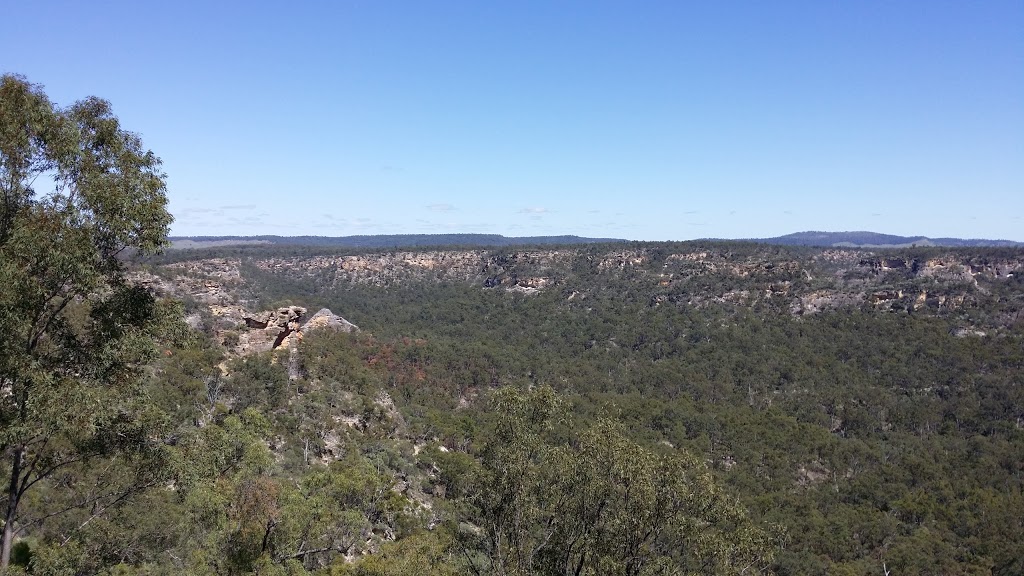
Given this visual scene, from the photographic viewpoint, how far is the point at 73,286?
8.13 m

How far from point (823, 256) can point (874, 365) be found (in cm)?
8794

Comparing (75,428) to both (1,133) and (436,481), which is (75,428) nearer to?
(1,133)

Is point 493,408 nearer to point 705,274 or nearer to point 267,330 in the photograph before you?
point 267,330

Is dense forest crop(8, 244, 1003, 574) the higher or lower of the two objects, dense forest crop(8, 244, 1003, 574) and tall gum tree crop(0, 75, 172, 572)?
the lower

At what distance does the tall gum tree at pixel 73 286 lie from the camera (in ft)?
25.1

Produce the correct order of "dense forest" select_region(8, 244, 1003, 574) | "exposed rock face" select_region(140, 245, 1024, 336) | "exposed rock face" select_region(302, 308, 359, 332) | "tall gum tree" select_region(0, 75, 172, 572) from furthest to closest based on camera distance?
"exposed rock face" select_region(140, 245, 1024, 336) < "exposed rock face" select_region(302, 308, 359, 332) < "dense forest" select_region(8, 244, 1003, 574) < "tall gum tree" select_region(0, 75, 172, 572)

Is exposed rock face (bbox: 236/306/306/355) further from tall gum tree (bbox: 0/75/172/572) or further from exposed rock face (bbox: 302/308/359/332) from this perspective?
tall gum tree (bbox: 0/75/172/572)

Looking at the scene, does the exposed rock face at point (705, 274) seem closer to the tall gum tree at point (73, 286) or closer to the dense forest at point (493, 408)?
the dense forest at point (493, 408)

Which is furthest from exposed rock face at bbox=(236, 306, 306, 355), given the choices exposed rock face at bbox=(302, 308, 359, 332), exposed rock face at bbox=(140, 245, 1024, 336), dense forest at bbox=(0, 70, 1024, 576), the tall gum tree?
the tall gum tree

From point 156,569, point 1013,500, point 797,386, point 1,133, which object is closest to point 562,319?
point 797,386

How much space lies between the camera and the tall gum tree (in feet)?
25.1

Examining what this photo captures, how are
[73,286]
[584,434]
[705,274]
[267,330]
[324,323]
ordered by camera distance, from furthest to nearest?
[705,274] → [324,323] → [267,330] → [584,434] → [73,286]

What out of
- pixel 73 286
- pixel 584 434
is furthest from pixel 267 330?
pixel 73 286

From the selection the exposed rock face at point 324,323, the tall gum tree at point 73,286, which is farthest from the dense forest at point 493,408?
the exposed rock face at point 324,323
